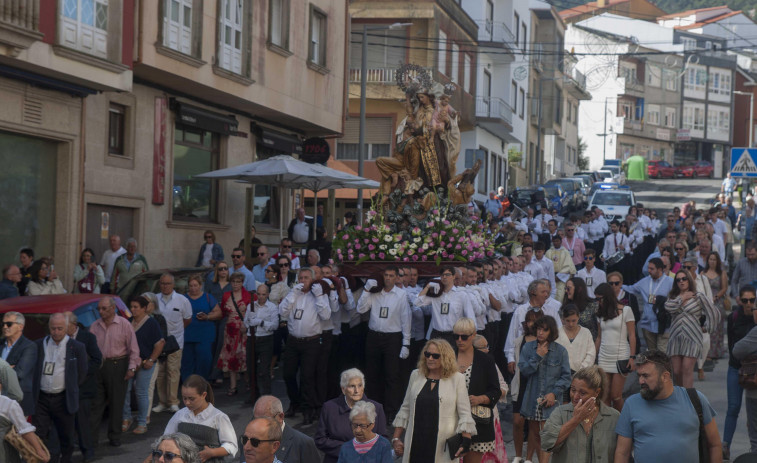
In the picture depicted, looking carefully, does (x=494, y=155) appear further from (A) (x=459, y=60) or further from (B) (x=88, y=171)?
(B) (x=88, y=171)

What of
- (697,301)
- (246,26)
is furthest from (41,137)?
(697,301)

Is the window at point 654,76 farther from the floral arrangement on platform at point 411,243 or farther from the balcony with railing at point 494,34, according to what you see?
the floral arrangement on platform at point 411,243

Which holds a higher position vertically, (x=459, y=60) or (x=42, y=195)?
(x=459, y=60)

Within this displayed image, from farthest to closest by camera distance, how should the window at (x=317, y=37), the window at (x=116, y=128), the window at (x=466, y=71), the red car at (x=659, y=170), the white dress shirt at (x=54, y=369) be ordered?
the red car at (x=659, y=170)
the window at (x=466, y=71)
the window at (x=317, y=37)
the window at (x=116, y=128)
the white dress shirt at (x=54, y=369)

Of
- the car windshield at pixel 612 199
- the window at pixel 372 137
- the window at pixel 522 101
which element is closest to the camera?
the car windshield at pixel 612 199

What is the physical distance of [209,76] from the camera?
2144 centimetres

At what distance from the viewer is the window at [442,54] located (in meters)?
38.8

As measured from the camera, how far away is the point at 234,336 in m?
14.8

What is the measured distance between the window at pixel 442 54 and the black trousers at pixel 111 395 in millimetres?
28251

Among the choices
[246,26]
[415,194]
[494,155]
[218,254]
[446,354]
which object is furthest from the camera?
[494,155]

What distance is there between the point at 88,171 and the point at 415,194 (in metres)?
5.91

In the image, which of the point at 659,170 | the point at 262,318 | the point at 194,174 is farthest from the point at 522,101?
the point at 262,318

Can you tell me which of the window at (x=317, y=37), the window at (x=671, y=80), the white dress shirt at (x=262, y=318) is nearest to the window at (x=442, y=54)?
the window at (x=317, y=37)

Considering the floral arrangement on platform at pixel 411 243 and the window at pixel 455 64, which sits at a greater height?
the window at pixel 455 64
